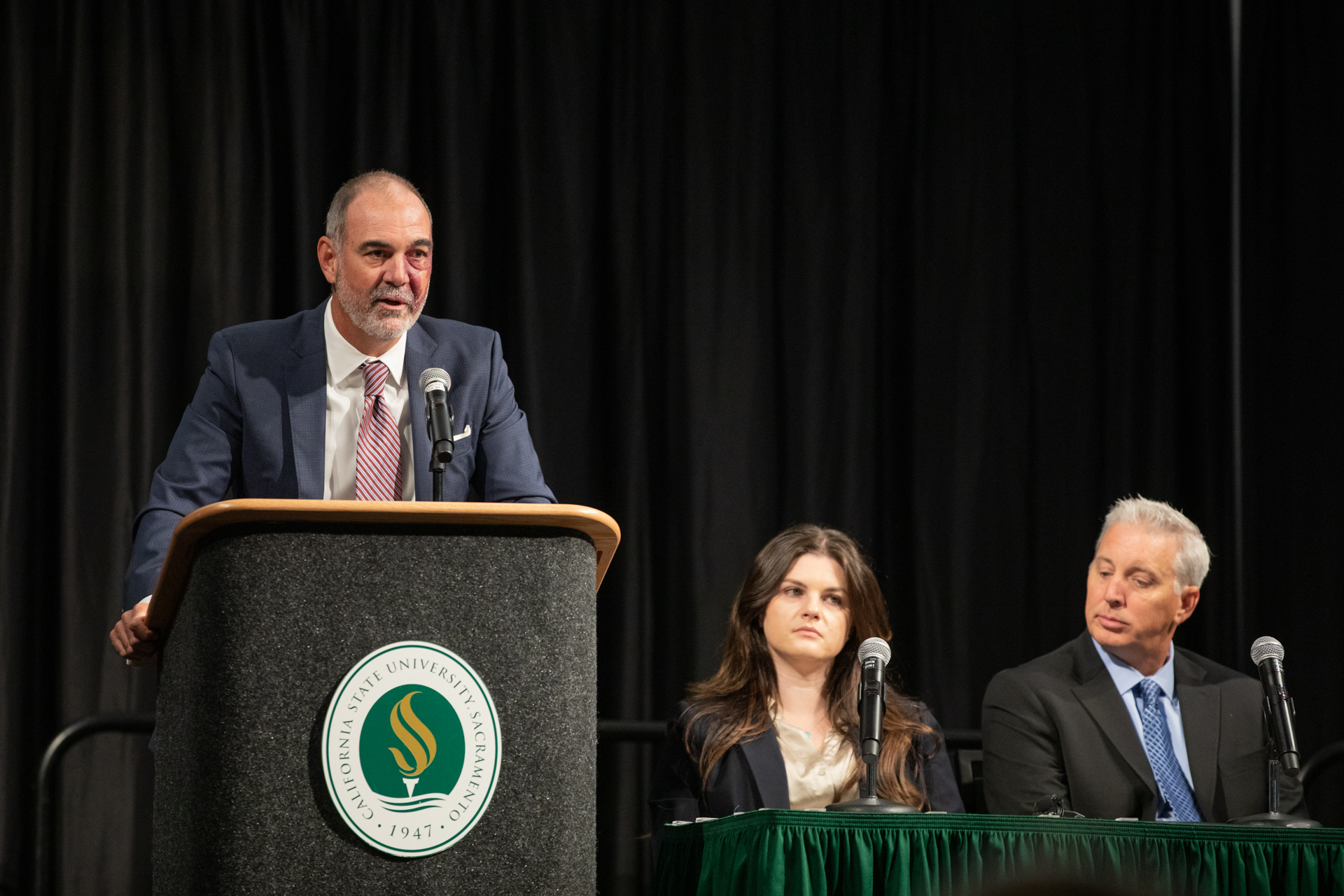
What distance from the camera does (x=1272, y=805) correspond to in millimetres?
2641

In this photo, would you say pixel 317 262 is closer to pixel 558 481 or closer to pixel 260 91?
pixel 260 91

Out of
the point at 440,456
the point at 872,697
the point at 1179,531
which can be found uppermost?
the point at 440,456

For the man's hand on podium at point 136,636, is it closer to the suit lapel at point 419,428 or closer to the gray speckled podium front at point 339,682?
the gray speckled podium front at point 339,682

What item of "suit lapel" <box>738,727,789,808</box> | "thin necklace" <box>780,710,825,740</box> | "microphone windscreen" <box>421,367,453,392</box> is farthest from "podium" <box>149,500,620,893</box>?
"thin necklace" <box>780,710,825,740</box>

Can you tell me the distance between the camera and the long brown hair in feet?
9.35

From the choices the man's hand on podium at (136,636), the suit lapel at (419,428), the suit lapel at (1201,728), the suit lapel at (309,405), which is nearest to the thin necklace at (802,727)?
the suit lapel at (1201,728)

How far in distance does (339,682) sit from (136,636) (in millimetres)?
440

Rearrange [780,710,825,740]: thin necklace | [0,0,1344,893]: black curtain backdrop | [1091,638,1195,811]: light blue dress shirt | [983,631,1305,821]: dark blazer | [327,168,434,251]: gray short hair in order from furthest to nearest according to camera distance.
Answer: [0,0,1344,893]: black curtain backdrop < [1091,638,1195,811]: light blue dress shirt < [983,631,1305,821]: dark blazer < [780,710,825,740]: thin necklace < [327,168,434,251]: gray short hair

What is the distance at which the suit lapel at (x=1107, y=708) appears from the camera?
10.1ft

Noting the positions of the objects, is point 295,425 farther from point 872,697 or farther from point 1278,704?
point 1278,704

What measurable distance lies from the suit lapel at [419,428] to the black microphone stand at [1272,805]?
1.38 m

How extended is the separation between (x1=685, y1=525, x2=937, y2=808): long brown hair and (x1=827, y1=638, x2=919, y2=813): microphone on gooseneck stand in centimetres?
42

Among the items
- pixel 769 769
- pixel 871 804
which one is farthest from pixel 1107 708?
pixel 871 804

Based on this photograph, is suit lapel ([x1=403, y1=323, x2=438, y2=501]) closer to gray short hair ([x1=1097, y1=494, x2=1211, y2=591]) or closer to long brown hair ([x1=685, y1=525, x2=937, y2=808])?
long brown hair ([x1=685, y1=525, x2=937, y2=808])
